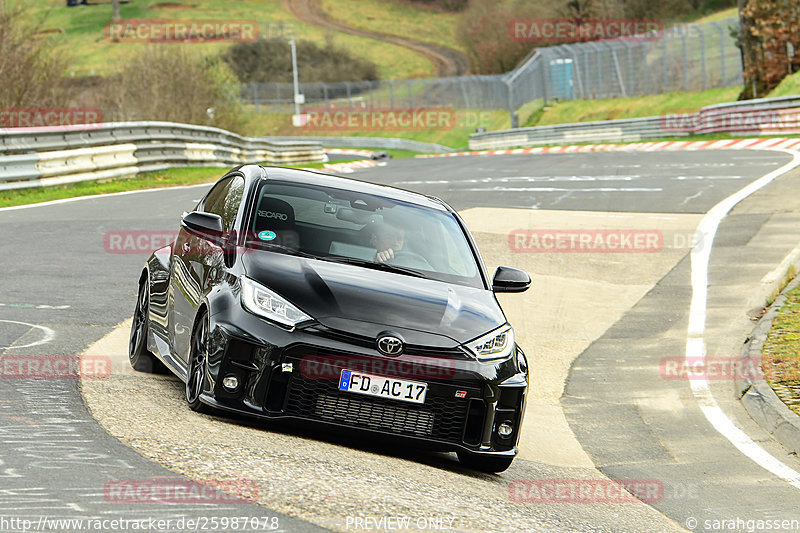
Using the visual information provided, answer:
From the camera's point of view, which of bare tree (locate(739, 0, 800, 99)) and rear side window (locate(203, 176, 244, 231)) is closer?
rear side window (locate(203, 176, 244, 231))

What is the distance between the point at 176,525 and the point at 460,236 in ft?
12.8

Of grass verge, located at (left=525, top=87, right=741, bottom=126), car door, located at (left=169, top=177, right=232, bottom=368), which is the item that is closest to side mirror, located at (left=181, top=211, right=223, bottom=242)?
car door, located at (left=169, top=177, right=232, bottom=368)

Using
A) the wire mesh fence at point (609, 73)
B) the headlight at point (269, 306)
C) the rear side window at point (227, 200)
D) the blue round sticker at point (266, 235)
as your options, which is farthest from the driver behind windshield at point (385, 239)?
the wire mesh fence at point (609, 73)

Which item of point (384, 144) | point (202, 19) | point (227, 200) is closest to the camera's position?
point (227, 200)

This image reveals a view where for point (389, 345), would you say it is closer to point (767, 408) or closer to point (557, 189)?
point (767, 408)

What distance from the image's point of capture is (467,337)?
657 centimetres

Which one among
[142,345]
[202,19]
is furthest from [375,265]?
[202,19]

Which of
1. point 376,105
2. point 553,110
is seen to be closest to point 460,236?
point 553,110

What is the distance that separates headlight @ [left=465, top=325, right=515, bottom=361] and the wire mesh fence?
42262 millimetres

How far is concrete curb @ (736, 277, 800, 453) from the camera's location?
8.31 meters

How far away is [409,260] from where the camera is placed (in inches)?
292

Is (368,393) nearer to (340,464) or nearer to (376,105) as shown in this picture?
(340,464)

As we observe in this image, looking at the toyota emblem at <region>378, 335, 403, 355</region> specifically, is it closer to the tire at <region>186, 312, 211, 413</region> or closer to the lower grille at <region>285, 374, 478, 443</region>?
the lower grille at <region>285, 374, 478, 443</region>

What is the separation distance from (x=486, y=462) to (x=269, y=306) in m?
1.60
